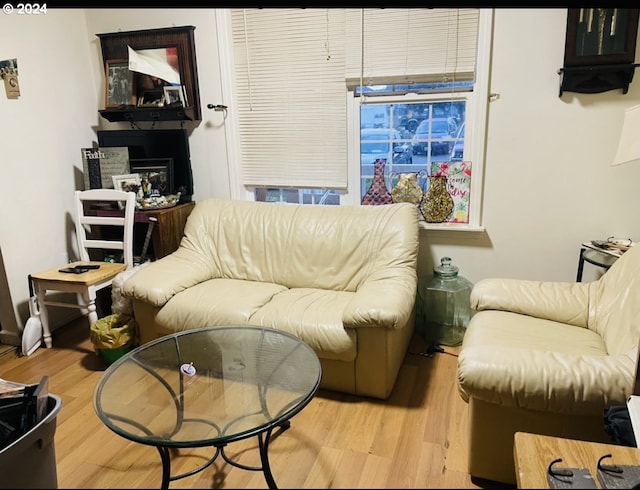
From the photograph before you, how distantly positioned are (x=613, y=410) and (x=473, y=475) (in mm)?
578

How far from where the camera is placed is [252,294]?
247cm

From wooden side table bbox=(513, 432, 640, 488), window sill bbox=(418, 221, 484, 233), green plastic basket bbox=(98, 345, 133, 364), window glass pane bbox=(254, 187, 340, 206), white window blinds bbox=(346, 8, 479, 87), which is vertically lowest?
green plastic basket bbox=(98, 345, 133, 364)

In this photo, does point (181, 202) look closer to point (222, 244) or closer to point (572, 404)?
point (222, 244)

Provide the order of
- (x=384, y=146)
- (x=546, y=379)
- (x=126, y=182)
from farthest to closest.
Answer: (x=126, y=182)
(x=384, y=146)
(x=546, y=379)

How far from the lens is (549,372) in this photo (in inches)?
57.0

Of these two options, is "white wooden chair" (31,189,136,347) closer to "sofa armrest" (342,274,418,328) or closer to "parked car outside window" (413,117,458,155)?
"sofa armrest" (342,274,418,328)

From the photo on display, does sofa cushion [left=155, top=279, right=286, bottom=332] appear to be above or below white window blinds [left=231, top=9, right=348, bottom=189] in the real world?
below

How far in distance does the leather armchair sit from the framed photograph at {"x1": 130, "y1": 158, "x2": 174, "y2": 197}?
7.41 feet

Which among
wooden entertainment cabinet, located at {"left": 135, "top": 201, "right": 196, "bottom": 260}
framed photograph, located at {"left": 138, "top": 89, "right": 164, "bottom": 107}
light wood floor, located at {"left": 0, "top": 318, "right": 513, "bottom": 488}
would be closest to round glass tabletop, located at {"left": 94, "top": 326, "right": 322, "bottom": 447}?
light wood floor, located at {"left": 0, "top": 318, "right": 513, "bottom": 488}

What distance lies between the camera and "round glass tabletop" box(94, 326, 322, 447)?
140 centimetres

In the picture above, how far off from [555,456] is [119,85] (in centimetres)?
336

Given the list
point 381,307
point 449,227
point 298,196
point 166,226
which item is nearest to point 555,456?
point 381,307

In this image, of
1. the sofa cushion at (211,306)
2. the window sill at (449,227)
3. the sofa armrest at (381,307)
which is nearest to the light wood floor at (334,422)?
the sofa armrest at (381,307)

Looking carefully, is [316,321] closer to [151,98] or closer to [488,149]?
[488,149]
